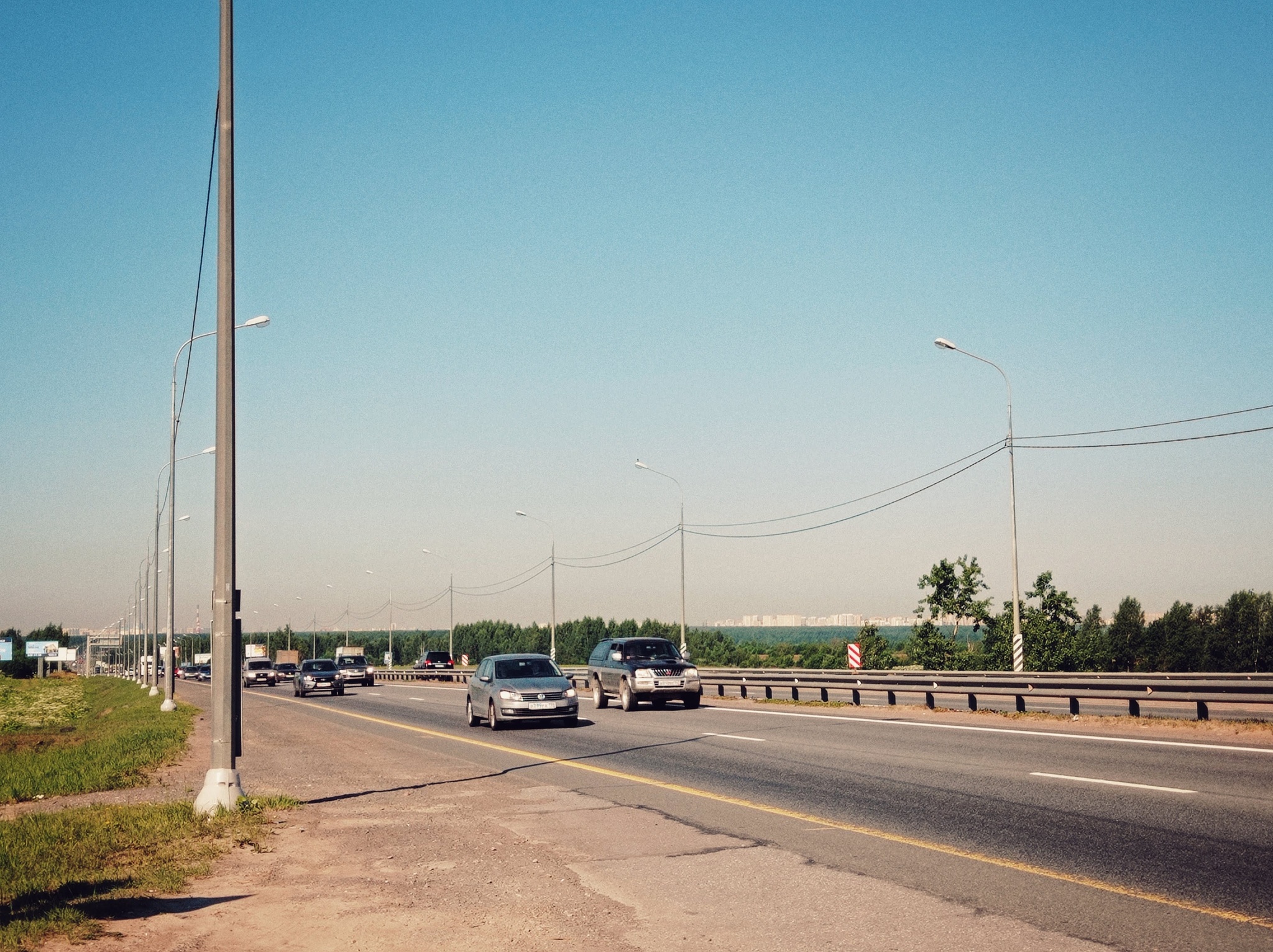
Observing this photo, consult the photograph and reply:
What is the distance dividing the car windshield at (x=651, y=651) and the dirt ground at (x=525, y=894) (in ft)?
57.3

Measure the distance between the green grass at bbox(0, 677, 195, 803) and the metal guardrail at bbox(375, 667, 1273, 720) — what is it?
1696 cm

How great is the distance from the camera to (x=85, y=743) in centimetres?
2936

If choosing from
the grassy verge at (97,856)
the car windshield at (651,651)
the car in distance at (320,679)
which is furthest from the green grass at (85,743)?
the car windshield at (651,651)

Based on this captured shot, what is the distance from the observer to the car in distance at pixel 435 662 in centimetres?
7512

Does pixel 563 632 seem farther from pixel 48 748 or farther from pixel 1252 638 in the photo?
pixel 48 748

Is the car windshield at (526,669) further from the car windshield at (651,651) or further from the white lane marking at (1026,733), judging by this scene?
the white lane marking at (1026,733)

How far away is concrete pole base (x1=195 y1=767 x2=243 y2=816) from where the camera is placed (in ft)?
Answer: 38.3

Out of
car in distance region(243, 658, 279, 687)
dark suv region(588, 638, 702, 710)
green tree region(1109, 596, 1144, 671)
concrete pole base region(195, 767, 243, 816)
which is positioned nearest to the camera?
concrete pole base region(195, 767, 243, 816)

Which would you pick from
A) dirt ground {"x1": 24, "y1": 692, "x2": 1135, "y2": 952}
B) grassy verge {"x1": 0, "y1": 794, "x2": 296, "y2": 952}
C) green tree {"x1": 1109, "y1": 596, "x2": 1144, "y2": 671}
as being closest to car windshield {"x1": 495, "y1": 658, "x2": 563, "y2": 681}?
grassy verge {"x1": 0, "y1": 794, "x2": 296, "y2": 952}

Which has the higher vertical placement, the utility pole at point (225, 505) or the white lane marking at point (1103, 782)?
the utility pole at point (225, 505)

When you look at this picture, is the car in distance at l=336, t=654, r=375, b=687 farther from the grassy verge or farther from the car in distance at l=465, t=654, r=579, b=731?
the grassy verge

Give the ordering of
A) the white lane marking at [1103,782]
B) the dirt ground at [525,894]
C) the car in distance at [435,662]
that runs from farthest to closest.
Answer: the car in distance at [435,662], the white lane marking at [1103,782], the dirt ground at [525,894]

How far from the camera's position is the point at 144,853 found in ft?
32.5

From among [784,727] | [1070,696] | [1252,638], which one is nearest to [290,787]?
[784,727]
